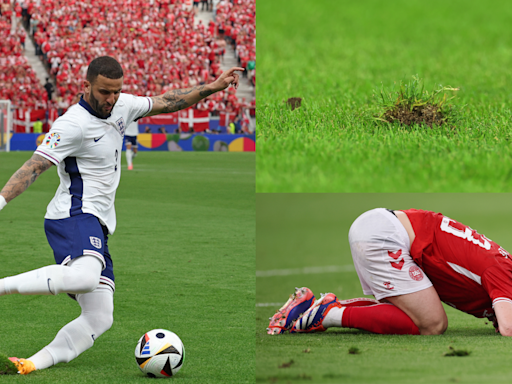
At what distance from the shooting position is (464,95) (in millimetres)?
6395

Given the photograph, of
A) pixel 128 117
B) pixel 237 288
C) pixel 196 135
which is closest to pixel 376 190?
pixel 128 117

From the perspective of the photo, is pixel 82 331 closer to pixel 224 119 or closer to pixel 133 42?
pixel 224 119

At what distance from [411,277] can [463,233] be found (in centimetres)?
47

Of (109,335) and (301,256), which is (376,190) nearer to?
(109,335)

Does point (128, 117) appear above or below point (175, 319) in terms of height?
above

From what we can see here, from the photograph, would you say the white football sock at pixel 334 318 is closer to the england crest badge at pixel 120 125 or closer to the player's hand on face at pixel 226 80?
the player's hand on face at pixel 226 80

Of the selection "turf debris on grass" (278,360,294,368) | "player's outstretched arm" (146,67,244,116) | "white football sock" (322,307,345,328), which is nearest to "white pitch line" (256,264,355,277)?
"white football sock" (322,307,345,328)

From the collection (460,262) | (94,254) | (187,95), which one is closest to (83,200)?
(94,254)

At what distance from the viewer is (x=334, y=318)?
4.44m

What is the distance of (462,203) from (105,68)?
13.2 meters

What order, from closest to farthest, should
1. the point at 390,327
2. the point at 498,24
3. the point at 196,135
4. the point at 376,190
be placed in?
the point at 376,190 < the point at 390,327 < the point at 498,24 < the point at 196,135

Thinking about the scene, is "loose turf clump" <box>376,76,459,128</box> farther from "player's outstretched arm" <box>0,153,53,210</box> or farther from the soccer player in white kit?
"player's outstretched arm" <box>0,153,53,210</box>

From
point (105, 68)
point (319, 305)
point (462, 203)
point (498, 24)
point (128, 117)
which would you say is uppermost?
point (498, 24)

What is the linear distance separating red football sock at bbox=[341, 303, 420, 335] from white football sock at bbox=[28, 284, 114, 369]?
5.13ft
